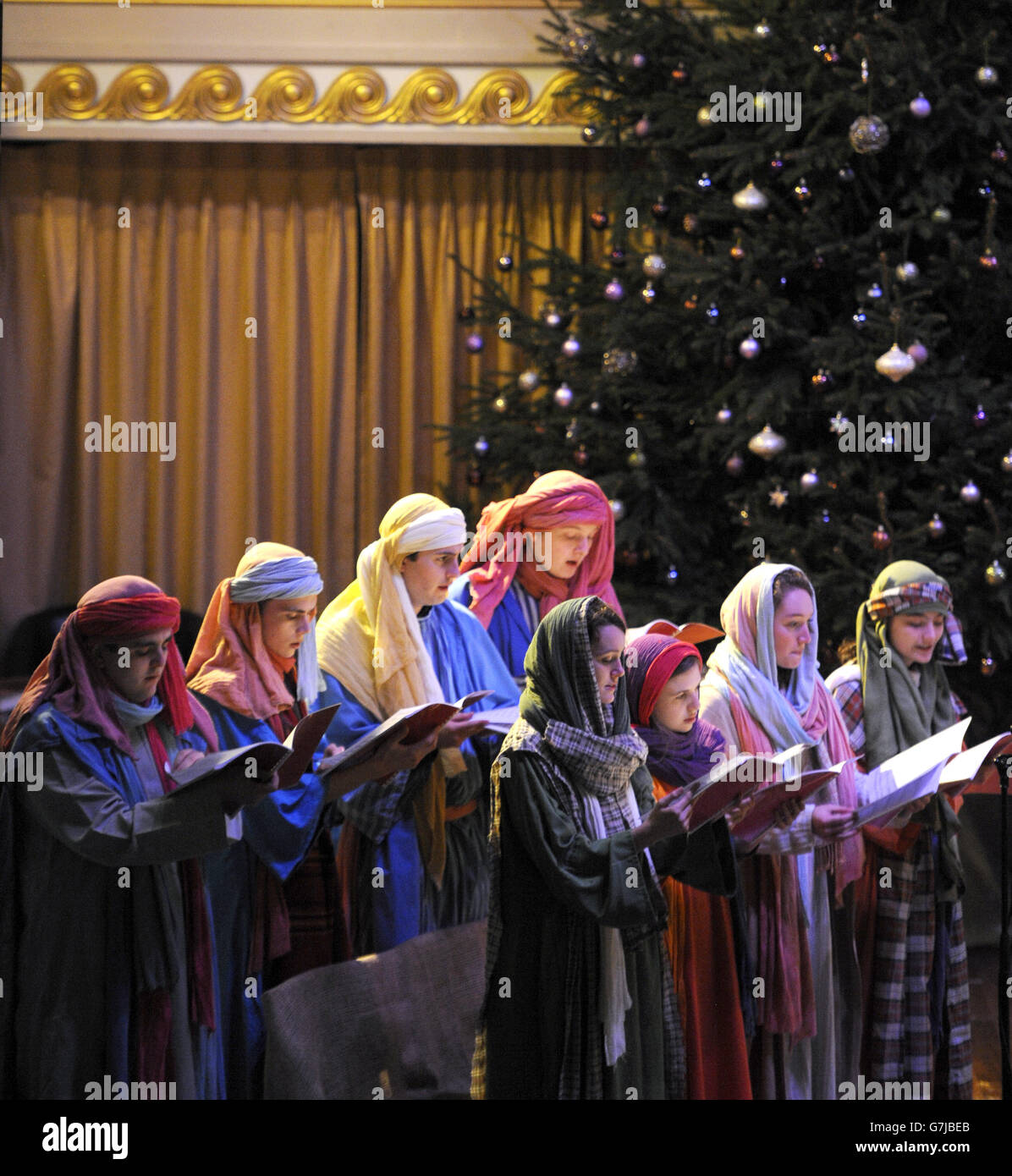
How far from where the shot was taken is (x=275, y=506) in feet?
22.0

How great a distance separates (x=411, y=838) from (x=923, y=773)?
1215 mm

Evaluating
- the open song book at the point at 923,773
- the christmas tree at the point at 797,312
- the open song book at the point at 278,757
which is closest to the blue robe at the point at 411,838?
the open song book at the point at 278,757

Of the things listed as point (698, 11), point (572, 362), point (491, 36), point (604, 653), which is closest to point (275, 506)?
point (572, 362)

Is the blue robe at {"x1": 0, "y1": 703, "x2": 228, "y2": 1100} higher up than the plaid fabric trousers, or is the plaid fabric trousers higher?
the blue robe at {"x1": 0, "y1": 703, "x2": 228, "y2": 1100}

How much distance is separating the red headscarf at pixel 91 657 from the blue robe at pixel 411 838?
73 cm

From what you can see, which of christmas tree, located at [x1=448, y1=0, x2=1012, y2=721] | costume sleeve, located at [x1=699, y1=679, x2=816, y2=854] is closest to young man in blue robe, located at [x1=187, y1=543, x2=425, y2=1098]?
costume sleeve, located at [x1=699, y1=679, x2=816, y2=854]

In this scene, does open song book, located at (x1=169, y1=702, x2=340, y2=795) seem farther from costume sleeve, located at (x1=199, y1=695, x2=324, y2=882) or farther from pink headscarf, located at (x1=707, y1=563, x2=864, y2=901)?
pink headscarf, located at (x1=707, y1=563, x2=864, y2=901)

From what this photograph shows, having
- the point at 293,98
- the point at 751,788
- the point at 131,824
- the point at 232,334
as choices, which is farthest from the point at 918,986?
the point at 293,98

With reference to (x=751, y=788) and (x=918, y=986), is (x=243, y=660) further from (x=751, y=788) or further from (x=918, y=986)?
(x=918, y=986)

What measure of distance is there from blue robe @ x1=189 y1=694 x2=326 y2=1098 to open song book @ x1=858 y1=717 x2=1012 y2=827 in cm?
121

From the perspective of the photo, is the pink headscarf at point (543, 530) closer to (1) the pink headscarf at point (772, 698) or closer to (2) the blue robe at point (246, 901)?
(1) the pink headscarf at point (772, 698)

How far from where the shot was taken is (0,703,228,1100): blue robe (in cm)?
274

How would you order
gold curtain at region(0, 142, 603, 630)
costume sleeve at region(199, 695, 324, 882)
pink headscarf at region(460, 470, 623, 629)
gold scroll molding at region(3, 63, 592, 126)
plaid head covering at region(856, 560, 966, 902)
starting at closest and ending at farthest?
1. costume sleeve at region(199, 695, 324, 882)
2. plaid head covering at region(856, 560, 966, 902)
3. pink headscarf at region(460, 470, 623, 629)
4. gold scroll molding at region(3, 63, 592, 126)
5. gold curtain at region(0, 142, 603, 630)

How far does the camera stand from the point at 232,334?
669cm
